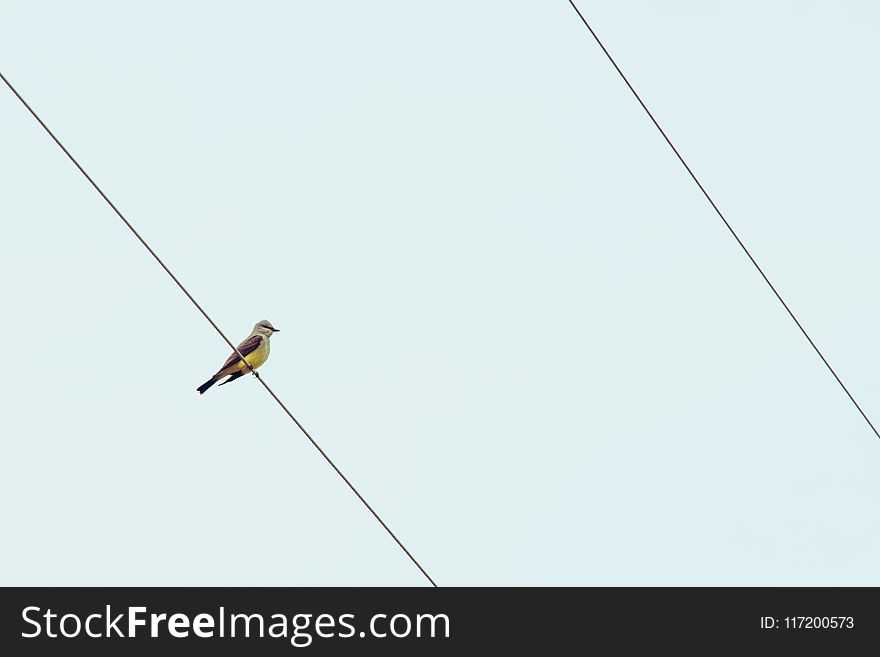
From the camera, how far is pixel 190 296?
723 centimetres

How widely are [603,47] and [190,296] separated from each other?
138 inches

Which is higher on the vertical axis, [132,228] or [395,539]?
[132,228]

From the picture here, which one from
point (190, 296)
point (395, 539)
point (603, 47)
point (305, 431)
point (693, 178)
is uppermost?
point (603, 47)

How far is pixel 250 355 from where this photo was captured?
591 inches

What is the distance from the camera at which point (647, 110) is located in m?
8.80

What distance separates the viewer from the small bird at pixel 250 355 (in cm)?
1462

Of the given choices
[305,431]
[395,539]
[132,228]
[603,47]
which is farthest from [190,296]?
[603,47]

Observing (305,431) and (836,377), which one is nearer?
(305,431)

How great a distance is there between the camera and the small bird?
14.6 metres
